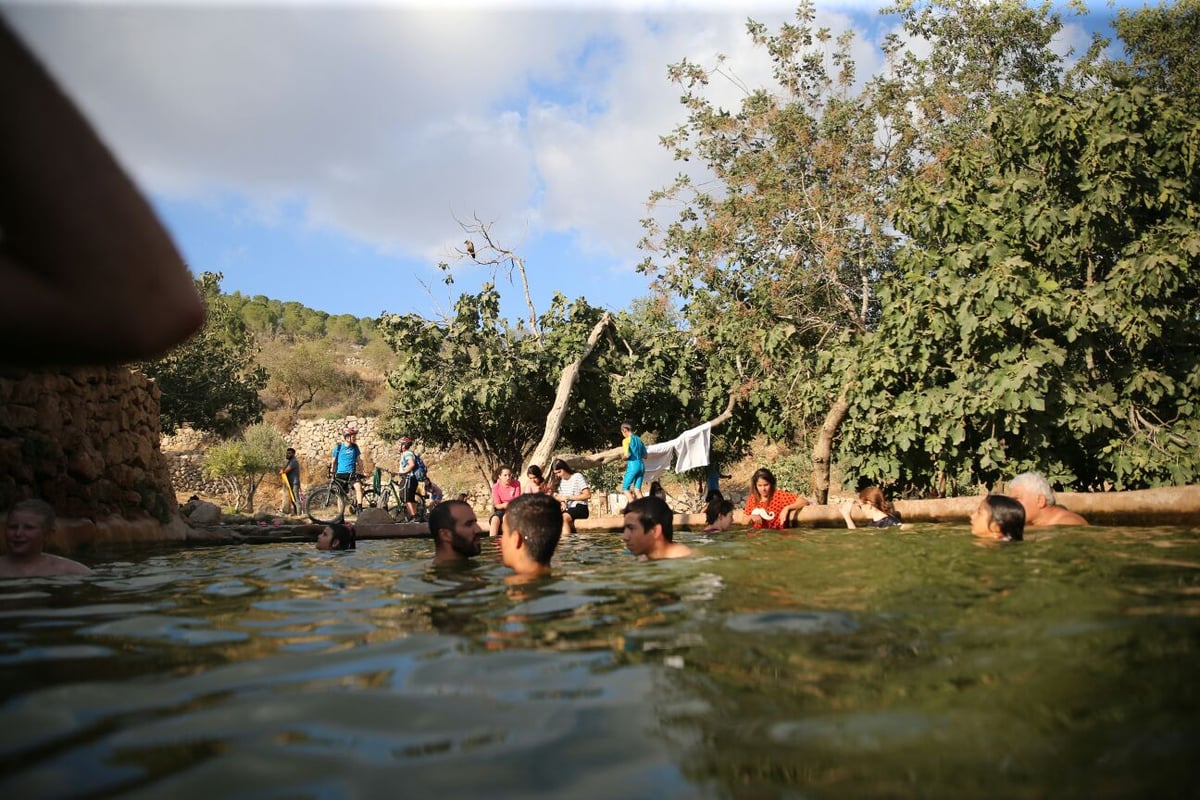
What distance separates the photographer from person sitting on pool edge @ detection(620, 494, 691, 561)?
263 inches

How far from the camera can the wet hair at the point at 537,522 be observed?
223 inches

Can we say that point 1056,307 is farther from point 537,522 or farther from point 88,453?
point 88,453

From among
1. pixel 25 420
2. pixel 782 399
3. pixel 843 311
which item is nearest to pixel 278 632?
pixel 25 420

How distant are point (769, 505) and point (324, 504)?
838cm

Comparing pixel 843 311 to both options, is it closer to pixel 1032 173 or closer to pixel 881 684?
pixel 1032 173

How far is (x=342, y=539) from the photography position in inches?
368

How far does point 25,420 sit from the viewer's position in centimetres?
974

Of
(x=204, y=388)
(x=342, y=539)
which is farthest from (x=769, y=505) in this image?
(x=204, y=388)

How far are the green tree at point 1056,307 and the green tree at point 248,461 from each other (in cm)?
2309

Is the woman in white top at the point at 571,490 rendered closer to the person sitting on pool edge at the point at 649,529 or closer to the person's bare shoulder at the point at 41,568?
the person sitting on pool edge at the point at 649,529

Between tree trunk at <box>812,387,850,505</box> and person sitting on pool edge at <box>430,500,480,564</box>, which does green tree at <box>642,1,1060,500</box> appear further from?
person sitting on pool edge at <box>430,500,480,564</box>

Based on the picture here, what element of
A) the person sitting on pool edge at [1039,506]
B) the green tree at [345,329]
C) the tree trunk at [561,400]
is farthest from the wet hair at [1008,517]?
the green tree at [345,329]

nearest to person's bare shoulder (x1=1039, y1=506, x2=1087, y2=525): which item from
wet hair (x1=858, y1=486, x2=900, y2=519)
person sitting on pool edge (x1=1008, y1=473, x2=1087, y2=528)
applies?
person sitting on pool edge (x1=1008, y1=473, x2=1087, y2=528)

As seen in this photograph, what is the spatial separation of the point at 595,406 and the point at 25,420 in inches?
504
